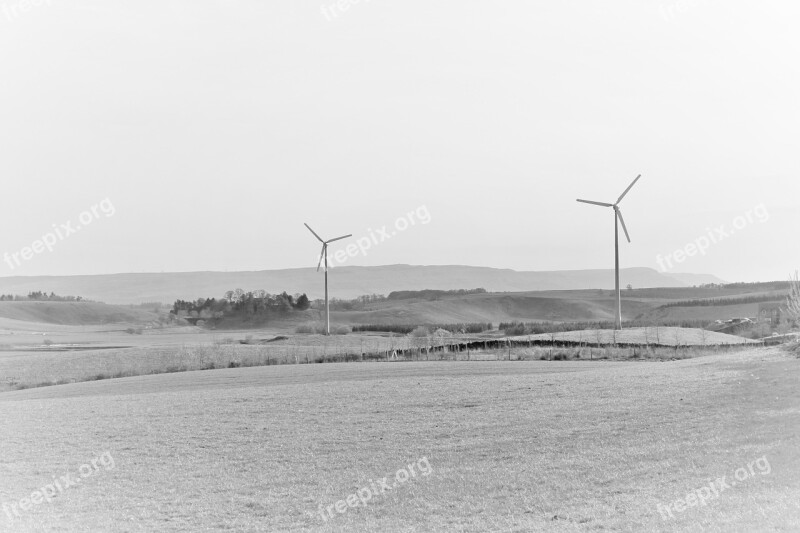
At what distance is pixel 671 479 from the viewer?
43.7 ft

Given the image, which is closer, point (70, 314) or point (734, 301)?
point (734, 301)

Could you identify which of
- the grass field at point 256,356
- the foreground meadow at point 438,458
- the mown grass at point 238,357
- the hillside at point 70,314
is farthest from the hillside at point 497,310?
the foreground meadow at point 438,458

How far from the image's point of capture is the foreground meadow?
41.7ft

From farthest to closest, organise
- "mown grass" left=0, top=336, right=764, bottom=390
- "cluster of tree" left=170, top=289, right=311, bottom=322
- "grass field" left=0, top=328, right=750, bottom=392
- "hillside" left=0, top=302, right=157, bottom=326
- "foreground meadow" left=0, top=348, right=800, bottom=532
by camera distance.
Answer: "hillside" left=0, top=302, right=157, bottom=326 < "cluster of tree" left=170, top=289, right=311, bottom=322 < "grass field" left=0, top=328, right=750, bottom=392 < "mown grass" left=0, top=336, right=764, bottom=390 < "foreground meadow" left=0, top=348, right=800, bottom=532

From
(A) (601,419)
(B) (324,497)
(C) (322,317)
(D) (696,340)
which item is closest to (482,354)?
(D) (696,340)

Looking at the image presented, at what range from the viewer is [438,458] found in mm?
16953

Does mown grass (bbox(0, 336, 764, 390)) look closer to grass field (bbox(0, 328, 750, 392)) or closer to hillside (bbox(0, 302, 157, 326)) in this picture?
grass field (bbox(0, 328, 750, 392))

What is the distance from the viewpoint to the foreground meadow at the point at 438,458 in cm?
1272

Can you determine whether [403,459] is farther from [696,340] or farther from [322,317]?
[322,317]

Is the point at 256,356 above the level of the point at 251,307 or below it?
below

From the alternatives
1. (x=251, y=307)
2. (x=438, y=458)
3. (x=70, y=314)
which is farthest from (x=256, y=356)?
(x=70, y=314)

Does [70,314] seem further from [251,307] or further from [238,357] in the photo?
[238,357]

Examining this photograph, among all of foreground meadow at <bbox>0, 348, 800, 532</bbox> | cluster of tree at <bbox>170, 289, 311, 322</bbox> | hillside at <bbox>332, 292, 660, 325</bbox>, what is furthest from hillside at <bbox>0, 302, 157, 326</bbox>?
foreground meadow at <bbox>0, 348, 800, 532</bbox>

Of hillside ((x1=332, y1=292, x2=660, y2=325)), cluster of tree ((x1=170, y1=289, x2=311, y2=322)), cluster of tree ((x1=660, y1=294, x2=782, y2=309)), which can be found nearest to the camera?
cluster of tree ((x1=660, y1=294, x2=782, y2=309))
